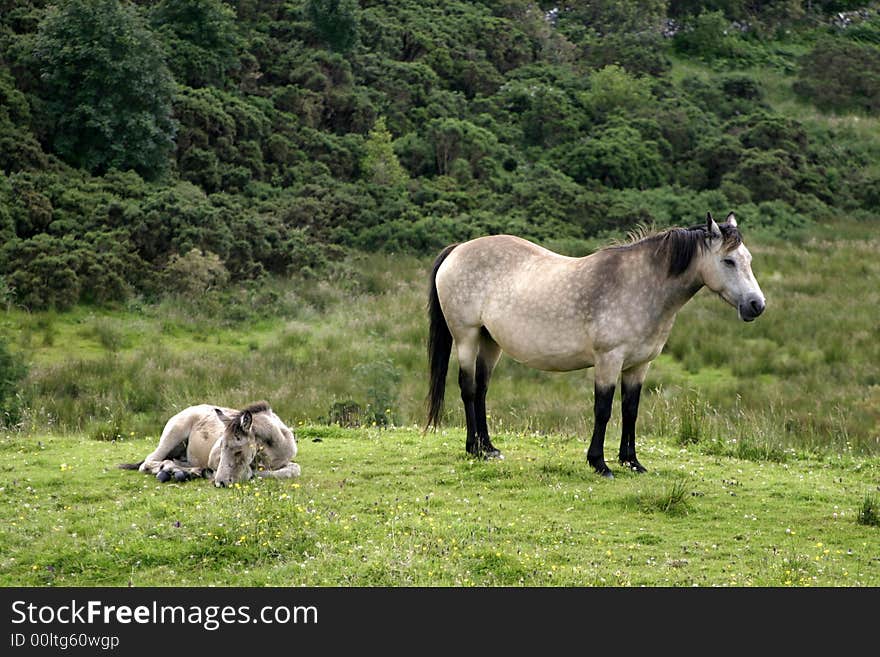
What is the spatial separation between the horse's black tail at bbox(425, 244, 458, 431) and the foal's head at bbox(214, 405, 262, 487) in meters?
2.42

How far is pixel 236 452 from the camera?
31.0 ft

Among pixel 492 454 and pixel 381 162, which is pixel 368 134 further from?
pixel 492 454

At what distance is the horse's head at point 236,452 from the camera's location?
9367 millimetres

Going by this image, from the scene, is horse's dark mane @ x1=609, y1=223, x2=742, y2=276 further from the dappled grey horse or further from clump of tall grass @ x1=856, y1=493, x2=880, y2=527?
the dappled grey horse

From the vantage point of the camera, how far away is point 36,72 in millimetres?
27797

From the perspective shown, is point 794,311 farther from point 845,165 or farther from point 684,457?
point 845,165

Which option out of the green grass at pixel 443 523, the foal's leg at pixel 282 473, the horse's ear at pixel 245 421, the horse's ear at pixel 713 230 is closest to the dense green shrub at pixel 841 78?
the green grass at pixel 443 523

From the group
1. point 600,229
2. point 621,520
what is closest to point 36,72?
point 600,229

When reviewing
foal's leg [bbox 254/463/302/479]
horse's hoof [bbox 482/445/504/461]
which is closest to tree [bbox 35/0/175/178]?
horse's hoof [bbox 482/445/504/461]

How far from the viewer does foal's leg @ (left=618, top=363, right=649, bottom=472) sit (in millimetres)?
10344

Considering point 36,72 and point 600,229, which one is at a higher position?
point 36,72

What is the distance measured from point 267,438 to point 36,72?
2129 centimetres

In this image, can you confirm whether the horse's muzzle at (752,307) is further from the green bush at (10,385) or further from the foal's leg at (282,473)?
the green bush at (10,385)

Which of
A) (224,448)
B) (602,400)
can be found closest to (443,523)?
(224,448)
